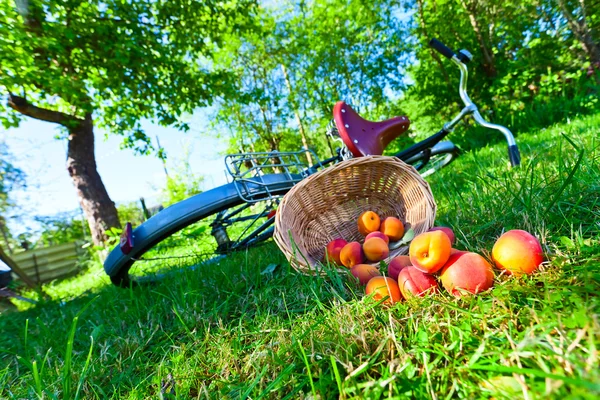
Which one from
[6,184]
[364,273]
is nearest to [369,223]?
[364,273]

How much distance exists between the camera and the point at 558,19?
5258mm

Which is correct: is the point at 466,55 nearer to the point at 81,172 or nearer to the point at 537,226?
the point at 537,226

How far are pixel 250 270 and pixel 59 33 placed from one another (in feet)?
11.7

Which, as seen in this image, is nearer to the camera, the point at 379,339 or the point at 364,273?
the point at 379,339

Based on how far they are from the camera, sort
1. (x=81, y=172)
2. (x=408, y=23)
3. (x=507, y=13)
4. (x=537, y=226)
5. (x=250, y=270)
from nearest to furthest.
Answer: (x=537, y=226) → (x=250, y=270) → (x=81, y=172) → (x=507, y=13) → (x=408, y=23)

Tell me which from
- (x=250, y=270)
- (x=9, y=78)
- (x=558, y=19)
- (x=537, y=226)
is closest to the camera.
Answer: (x=537, y=226)

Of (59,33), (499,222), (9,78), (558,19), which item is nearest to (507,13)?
(558,19)

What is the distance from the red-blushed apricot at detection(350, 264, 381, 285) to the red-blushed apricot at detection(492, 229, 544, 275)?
320 millimetres

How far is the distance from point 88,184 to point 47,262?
478 cm

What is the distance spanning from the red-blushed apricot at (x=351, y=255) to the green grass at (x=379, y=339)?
0.09m

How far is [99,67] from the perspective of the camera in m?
3.77

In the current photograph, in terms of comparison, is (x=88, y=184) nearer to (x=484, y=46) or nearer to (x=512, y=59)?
(x=484, y=46)

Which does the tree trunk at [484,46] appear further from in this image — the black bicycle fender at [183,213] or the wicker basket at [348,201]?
the black bicycle fender at [183,213]

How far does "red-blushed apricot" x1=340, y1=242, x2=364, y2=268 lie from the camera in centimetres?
104
